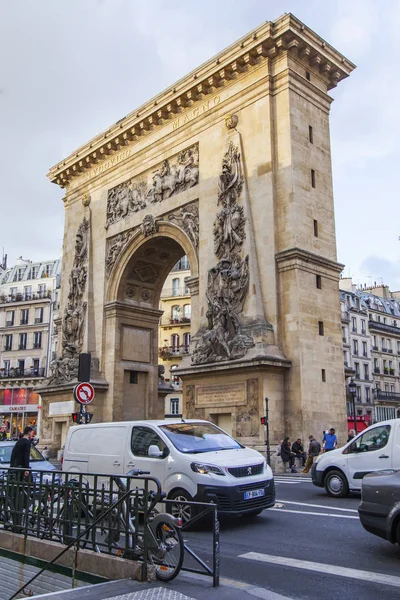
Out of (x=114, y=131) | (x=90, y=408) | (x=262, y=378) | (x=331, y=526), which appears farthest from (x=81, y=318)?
(x=331, y=526)

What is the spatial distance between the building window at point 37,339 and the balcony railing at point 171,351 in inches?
512

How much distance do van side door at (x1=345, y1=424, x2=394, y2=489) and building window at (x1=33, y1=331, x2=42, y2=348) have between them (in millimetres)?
48534

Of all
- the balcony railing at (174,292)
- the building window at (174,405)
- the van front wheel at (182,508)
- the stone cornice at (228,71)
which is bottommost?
the van front wheel at (182,508)

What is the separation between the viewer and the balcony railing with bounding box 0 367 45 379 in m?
56.4

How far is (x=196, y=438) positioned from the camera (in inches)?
431

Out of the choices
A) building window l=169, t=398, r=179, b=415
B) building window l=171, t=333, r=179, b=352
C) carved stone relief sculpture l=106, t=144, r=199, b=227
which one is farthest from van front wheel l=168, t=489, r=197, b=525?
building window l=171, t=333, r=179, b=352

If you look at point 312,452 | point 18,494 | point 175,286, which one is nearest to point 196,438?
point 18,494

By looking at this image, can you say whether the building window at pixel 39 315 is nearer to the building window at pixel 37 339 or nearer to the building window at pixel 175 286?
the building window at pixel 37 339

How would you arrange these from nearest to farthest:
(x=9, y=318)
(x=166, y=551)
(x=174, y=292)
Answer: (x=166, y=551)
(x=174, y=292)
(x=9, y=318)

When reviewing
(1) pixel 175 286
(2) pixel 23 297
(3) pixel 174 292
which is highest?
(2) pixel 23 297

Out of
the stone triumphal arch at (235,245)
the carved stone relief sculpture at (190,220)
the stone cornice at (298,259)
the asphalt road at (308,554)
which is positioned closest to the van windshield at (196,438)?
the asphalt road at (308,554)

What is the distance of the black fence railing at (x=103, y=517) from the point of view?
19.7ft

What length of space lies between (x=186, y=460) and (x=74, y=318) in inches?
953

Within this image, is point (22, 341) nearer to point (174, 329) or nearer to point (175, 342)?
point (174, 329)
